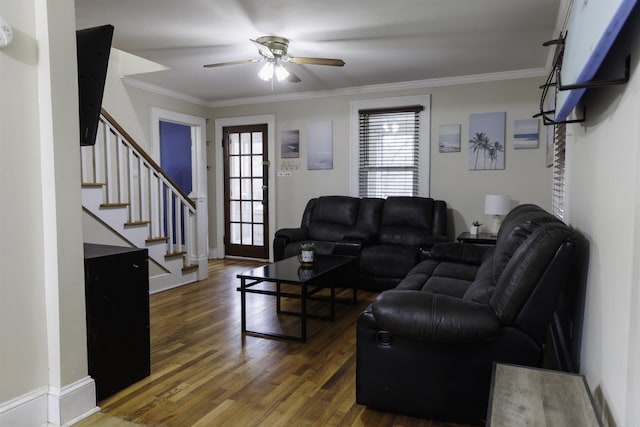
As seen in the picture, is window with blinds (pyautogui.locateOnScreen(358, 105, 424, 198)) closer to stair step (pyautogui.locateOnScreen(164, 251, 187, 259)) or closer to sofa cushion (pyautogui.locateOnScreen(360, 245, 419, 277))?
sofa cushion (pyautogui.locateOnScreen(360, 245, 419, 277))

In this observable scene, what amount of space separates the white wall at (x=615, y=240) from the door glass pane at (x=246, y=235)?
17.0 ft

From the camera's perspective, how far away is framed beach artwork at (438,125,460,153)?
5117 millimetres

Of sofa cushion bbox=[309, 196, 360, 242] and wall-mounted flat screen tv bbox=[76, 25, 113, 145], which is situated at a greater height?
wall-mounted flat screen tv bbox=[76, 25, 113, 145]

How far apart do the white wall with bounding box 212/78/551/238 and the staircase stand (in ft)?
5.28

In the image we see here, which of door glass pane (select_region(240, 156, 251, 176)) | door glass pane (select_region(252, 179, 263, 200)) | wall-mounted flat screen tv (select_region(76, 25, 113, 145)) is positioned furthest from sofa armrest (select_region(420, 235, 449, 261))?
wall-mounted flat screen tv (select_region(76, 25, 113, 145))

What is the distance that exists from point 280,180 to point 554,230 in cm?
476

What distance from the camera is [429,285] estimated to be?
2.83m

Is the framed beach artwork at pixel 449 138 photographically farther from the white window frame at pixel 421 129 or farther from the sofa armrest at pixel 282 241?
the sofa armrest at pixel 282 241

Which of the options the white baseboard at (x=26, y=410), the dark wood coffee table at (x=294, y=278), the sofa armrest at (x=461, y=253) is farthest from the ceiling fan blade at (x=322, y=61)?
the white baseboard at (x=26, y=410)

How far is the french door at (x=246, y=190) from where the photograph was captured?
6.34 metres

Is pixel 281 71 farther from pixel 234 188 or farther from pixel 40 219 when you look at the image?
pixel 234 188

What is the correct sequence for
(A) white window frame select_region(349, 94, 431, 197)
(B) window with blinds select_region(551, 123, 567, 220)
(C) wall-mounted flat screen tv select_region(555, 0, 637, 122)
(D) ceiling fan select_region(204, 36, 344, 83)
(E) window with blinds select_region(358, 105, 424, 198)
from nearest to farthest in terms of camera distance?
(C) wall-mounted flat screen tv select_region(555, 0, 637, 122) < (B) window with blinds select_region(551, 123, 567, 220) < (D) ceiling fan select_region(204, 36, 344, 83) < (A) white window frame select_region(349, 94, 431, 197) < (E) window with blinds select_region(358, 105, 424, 198)

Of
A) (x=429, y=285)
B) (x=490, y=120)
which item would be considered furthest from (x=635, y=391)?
(x=490, y=120)

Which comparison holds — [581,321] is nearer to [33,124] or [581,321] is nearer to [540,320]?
[540,320]
